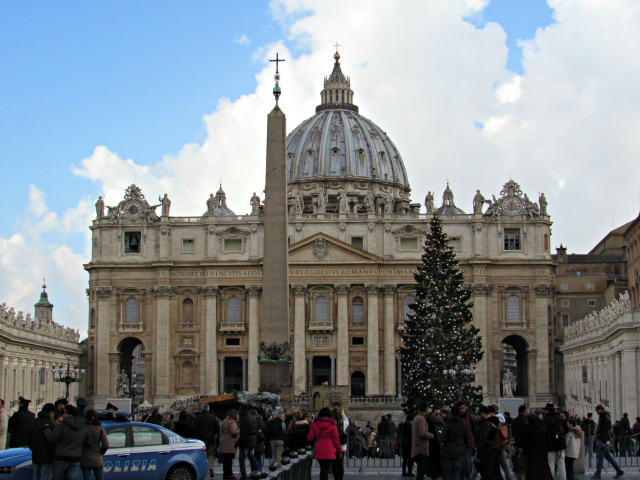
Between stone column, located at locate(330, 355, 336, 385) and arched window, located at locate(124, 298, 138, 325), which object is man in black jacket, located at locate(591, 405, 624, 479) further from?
arched window, located at locate(124, 298, 138, 325)

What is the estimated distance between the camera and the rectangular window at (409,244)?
281 ft

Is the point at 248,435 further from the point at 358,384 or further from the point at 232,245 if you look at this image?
the point at 232,245

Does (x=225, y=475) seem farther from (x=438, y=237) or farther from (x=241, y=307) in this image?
(x=241, y=307)

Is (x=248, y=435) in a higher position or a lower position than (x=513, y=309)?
lower

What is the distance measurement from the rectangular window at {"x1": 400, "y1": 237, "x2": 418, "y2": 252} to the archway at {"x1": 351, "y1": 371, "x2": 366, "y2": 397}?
10.6 metres

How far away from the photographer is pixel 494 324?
84.9m

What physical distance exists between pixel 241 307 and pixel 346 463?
183ft

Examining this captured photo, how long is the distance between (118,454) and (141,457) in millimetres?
480

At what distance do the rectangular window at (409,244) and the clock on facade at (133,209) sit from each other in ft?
71.0

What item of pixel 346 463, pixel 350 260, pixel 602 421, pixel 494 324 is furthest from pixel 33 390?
pixel 602 421

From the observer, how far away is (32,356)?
228 feet

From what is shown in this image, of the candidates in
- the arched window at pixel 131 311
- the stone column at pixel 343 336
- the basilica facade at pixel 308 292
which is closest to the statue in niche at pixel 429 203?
the basilica facade at pixel 308 292

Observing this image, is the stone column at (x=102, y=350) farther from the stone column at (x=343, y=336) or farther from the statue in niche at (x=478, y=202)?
the statue in niche at (x=478, y=202)

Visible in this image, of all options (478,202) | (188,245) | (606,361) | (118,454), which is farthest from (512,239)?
(118,454)
